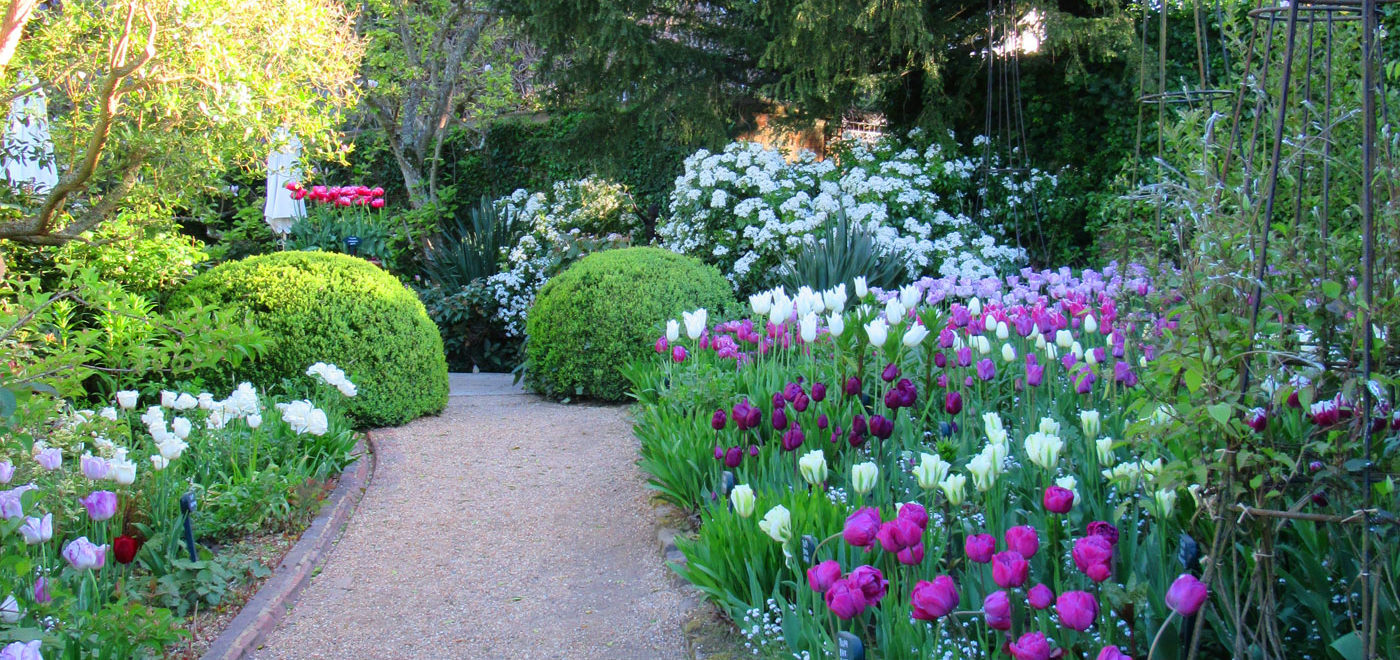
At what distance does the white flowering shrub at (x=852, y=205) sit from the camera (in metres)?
8.03

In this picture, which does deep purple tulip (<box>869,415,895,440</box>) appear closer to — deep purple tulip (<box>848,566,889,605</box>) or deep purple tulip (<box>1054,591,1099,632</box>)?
deep purple tulip (<box>848,566,889,605</box>)

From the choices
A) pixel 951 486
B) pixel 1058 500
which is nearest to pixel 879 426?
pixel 951 486

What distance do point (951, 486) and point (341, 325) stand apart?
4.00 m

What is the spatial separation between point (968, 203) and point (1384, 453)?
7.75 m

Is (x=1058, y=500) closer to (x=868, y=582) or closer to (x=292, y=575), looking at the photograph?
(x=868, y=582)

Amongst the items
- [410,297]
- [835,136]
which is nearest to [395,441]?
[410,297]

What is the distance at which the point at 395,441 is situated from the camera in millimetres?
5316

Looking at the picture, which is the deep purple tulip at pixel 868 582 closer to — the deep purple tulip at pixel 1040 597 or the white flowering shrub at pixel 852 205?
the deep purple tulip at pixel 1040 597

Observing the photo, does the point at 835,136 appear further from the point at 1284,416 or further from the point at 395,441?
the point at 1284,416

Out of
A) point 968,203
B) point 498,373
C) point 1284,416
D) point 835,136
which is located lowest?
point 498,373

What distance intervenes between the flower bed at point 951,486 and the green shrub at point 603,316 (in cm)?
116

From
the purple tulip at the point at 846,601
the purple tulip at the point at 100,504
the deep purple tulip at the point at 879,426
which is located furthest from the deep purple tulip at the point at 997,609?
the purple tulip at the point at 100,504

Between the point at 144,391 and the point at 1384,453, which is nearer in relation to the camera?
the point at 1384,453

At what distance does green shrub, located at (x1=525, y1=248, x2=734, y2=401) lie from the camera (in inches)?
244
